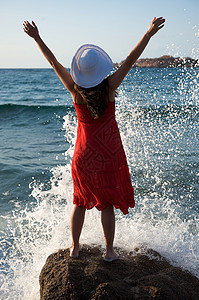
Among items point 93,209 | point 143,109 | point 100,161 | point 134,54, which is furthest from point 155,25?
point 143,109

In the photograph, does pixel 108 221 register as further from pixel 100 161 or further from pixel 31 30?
pixel 31 30

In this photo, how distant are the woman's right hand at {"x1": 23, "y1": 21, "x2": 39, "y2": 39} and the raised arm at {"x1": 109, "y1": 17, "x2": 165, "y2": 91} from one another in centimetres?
65

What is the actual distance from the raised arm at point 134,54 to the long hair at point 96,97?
0.19 feet

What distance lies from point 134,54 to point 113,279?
1.52 metres

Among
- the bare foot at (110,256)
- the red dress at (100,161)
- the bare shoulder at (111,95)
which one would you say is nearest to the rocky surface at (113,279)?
the bare foot at (110,256)

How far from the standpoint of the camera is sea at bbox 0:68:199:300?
3025 mm

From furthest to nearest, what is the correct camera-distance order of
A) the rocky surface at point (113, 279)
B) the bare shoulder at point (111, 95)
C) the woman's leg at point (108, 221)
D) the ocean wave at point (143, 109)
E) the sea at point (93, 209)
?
the ocean wave at point (143, 109), the sea at point (93, 209), the woman's leg at point (108, 221), the bare shoulder at point (111, 95), the rocky surface at point (113, 279)

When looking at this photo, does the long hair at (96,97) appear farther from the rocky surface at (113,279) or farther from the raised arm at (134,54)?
the rocky surface at (113,279)

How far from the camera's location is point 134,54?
224 cm

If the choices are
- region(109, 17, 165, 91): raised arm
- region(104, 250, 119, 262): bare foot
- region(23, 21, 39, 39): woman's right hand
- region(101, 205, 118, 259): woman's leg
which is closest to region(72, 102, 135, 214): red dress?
region(101, 205, 118, 259): woman's leg

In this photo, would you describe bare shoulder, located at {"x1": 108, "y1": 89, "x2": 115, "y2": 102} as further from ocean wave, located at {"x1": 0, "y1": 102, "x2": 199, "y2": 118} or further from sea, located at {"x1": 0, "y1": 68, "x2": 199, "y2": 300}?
ocean wave, located at {"x1": 0, "y1": 102, "x2": 199, "y2": 118}

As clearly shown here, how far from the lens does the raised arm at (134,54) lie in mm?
2242

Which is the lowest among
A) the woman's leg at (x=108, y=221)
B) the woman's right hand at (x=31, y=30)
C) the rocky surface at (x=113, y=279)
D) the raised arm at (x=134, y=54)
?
the rocky surface at (x=113, y=279)

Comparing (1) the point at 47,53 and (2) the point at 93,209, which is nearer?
(1) the point at 47,53
